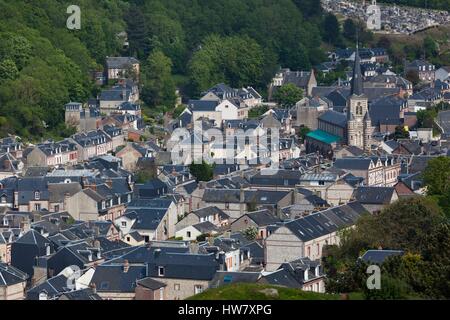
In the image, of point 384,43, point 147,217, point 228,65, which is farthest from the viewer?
point 384,43

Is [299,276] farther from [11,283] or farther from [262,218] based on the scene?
[262,218]

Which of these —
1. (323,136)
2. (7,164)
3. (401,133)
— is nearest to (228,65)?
(323,136)

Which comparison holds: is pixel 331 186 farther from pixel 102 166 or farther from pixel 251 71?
pixel 251 71

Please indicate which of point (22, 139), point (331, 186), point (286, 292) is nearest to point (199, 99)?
point (22, 139)

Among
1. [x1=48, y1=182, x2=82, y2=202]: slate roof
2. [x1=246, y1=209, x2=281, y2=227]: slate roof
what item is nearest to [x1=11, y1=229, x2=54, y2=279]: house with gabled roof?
[x1=246, y1=209, x2=281, y2=227]: slate roof

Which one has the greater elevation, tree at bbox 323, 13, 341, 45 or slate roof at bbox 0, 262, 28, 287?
tree at bbox 323, 13, 341, 45

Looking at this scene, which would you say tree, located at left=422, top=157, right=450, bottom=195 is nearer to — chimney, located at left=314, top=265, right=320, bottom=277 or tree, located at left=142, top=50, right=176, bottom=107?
chimney, located at left=314, top=265, right=320, bottom=277
